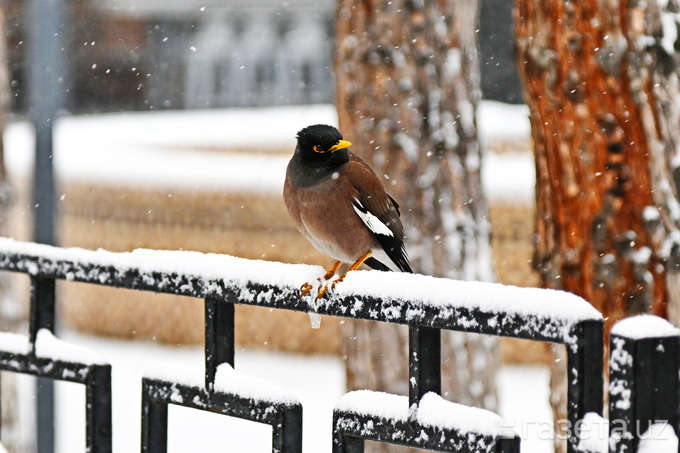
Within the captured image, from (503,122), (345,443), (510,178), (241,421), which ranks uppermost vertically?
(503,122)

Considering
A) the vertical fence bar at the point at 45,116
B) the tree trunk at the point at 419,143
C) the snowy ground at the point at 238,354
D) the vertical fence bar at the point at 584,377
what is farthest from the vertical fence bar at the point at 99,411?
the snowy ground at the point at 238,354

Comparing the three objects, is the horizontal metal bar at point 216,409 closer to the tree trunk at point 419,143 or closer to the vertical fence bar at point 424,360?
the vertical fence bar at point 424,360

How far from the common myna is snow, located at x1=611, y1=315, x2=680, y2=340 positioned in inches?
67.7

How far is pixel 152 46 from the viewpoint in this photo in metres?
14.8

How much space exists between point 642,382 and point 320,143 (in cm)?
182

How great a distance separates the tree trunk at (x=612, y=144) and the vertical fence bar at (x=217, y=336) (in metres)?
1.84

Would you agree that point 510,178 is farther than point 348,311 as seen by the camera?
Yes

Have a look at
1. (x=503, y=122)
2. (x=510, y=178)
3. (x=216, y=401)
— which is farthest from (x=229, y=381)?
(x=503, y=122)

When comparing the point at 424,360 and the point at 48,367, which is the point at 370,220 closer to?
the point at 48,367

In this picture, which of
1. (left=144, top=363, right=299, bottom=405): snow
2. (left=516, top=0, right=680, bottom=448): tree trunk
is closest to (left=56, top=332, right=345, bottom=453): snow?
(left=516, top=0, right=680, bottom=448): tree trunk

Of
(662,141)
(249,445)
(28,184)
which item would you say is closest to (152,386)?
(662,141)

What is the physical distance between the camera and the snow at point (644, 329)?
1.09 m

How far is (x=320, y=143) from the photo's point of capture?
9.29 ft

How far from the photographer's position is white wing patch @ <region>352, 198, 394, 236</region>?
2.90 m
